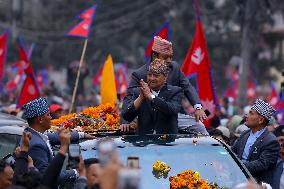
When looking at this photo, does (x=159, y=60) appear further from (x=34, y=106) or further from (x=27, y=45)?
(x=27, y=45)

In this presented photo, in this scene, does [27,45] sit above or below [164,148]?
above

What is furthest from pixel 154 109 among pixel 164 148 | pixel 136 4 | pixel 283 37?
pixel 283 37

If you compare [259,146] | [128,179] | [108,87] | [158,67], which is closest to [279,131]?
[108,87]

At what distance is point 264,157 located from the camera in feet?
33.5

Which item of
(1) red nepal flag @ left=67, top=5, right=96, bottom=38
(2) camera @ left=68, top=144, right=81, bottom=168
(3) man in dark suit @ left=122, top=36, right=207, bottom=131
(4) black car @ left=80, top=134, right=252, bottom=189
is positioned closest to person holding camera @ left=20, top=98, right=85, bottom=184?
(2) camera @ left=68, top=144, right=81, bottom=168

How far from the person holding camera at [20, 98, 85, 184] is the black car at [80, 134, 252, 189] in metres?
0.30

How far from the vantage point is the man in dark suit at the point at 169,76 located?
11086 mm

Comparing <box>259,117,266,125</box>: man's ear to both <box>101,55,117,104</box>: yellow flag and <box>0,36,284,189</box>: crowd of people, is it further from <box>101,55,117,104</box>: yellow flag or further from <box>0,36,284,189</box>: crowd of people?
<box>101,55,117,104</box>: yellow flag

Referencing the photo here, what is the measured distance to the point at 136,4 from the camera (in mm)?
52750

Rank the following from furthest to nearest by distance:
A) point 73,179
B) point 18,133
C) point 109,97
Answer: point 109,97 → point 18,133 → point 73,179

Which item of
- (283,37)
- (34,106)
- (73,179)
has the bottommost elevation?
(73,179)

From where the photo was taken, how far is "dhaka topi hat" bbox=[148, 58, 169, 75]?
1043 centimetres

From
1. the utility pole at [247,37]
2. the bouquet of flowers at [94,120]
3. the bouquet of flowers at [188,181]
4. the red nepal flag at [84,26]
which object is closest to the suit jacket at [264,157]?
the bouquet of flowers at [188,181]

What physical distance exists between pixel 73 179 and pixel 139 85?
89.0 inches
